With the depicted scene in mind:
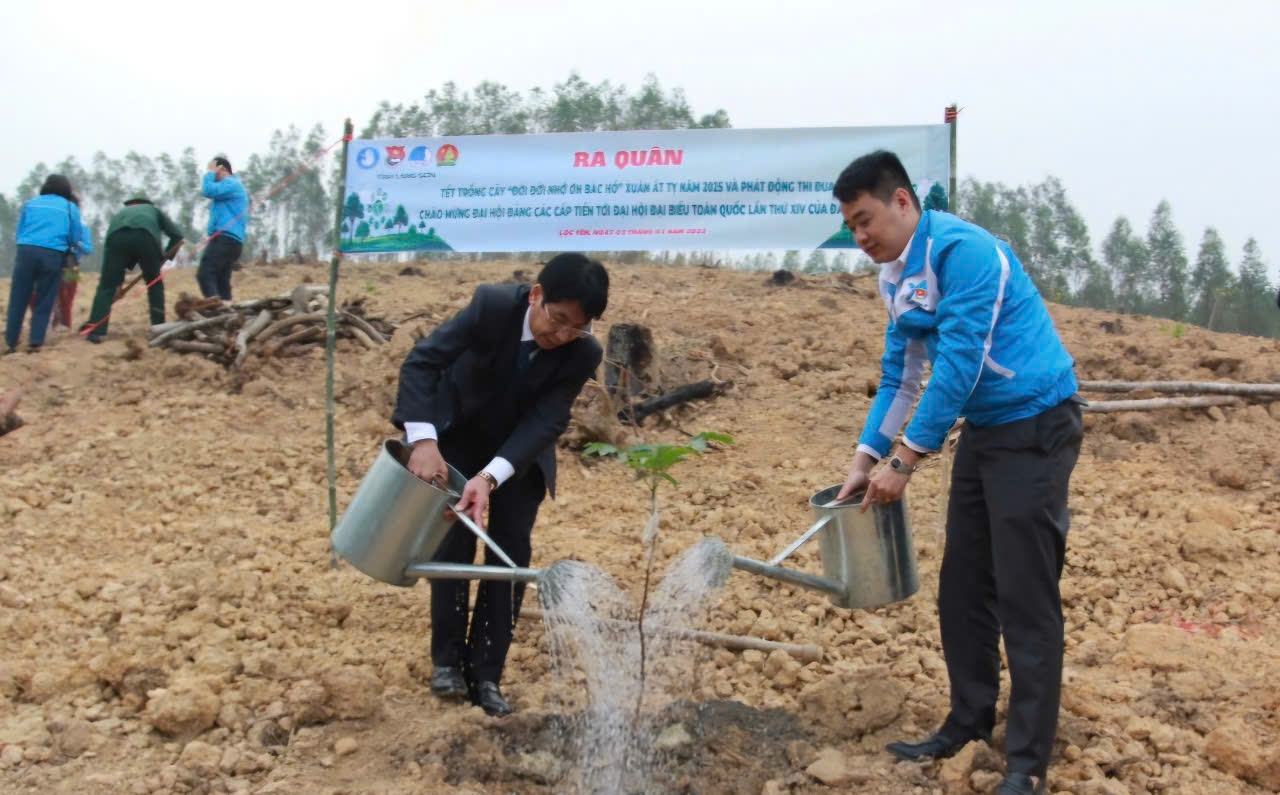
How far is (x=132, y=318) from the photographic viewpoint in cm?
898

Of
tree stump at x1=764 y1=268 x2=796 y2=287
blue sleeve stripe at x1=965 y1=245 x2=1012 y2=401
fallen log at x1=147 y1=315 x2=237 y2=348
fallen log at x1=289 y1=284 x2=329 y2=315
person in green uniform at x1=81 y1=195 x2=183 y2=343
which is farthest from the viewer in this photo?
tree stump at x1=764 y1=268 x2=796 y2=287

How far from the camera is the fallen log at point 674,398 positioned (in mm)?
6539

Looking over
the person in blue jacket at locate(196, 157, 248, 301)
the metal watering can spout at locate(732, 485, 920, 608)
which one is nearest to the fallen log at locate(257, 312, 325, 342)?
the person in blue jacket at locate(196, 157, 248, 301)

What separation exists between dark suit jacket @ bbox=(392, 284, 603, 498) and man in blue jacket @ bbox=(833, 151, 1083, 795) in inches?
36.0

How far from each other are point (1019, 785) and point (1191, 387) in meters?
4.17

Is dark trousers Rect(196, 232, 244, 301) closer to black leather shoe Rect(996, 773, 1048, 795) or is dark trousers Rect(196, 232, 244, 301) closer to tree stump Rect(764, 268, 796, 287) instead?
tree stump Rect(764, 268, 796, 287)

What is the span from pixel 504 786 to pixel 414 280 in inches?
325

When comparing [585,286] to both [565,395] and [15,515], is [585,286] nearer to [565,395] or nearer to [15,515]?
[565,395]

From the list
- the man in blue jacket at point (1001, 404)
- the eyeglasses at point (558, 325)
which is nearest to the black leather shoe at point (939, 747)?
the man in blue jacket at point (1001, 404)

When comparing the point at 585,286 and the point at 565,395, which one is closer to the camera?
the point at 585,286

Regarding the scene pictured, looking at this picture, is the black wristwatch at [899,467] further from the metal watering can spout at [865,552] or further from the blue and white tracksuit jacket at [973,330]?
the metal watering can spout at [865,552]

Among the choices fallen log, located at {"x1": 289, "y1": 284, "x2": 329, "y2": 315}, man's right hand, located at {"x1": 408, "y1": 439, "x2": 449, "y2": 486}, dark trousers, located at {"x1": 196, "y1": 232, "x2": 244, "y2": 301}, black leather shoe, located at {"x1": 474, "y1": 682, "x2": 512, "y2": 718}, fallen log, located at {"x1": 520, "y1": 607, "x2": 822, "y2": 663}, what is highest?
dark trousers, located at {"x1": 196, "y1": 232, "x2": 244, "y2": 301}

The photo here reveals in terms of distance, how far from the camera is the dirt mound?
300cm

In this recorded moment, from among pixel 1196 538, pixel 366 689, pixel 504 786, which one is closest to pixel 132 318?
pixel 366 689
